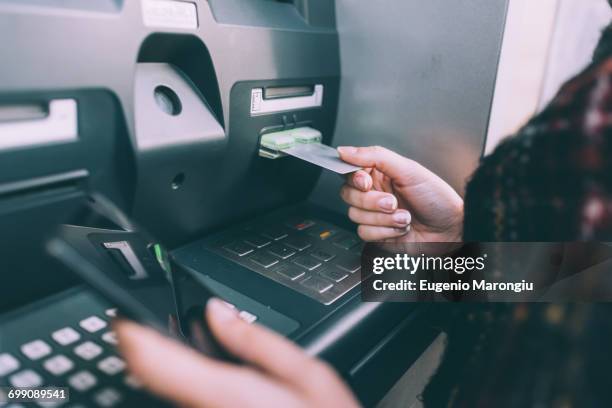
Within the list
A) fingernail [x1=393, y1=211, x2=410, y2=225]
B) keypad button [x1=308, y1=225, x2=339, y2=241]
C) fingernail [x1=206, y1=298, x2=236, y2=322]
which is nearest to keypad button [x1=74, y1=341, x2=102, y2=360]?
fingernail [x1=206, y1=298, x2=236, y2=322]

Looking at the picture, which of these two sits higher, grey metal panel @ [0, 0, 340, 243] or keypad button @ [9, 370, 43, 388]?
grey metal panel @ [0, 0, 340, 243]

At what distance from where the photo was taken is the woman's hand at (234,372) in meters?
0.47

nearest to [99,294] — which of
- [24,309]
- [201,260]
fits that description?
[24,309]

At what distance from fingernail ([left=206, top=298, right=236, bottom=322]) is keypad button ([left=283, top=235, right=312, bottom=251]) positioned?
0.33m

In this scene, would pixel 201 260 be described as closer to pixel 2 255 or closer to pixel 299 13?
pixel 2 255

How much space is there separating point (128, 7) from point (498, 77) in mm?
647

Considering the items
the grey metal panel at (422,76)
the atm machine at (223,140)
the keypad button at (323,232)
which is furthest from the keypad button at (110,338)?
the grey metal panel at (422,76)

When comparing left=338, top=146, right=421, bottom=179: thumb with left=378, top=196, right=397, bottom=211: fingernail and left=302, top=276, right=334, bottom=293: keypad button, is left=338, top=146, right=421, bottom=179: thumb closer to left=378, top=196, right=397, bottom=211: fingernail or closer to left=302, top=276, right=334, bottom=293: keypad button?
left=378, top=196, right=397, bottom=211: fingernail

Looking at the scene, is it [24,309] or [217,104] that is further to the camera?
[217,104]

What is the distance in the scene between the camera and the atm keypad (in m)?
0.79

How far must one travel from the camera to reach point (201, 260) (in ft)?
2.76

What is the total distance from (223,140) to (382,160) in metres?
0.33

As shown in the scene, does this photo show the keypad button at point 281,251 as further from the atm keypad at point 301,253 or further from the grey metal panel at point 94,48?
the grey metal panel at point 94,48

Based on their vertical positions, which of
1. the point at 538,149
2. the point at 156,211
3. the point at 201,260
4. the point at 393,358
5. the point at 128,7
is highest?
the point at 128,7
